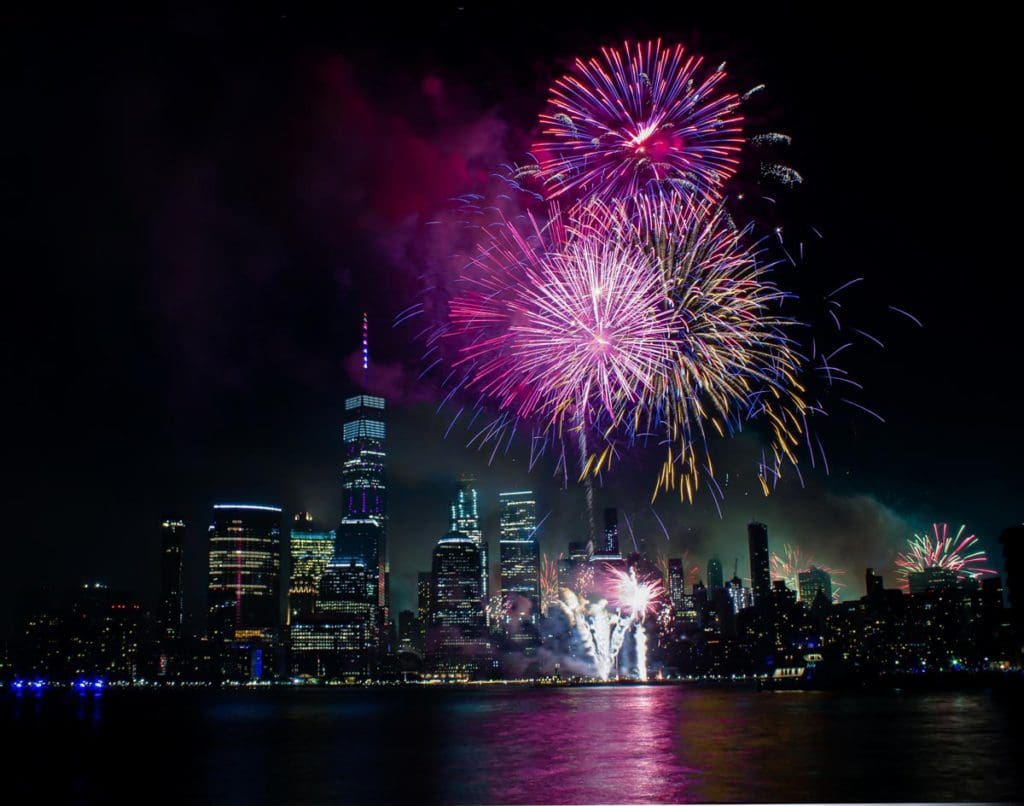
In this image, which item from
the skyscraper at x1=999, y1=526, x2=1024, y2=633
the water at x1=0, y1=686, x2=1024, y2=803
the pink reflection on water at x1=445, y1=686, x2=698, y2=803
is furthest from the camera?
the skyscraper at x1=999, y1=526, x2=1024, y2=633

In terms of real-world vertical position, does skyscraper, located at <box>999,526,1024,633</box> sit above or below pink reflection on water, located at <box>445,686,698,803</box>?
above

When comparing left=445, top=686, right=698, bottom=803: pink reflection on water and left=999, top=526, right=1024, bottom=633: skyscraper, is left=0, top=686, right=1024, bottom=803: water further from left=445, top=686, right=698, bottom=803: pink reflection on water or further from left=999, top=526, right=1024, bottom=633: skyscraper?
left=999, top=526, right=1024, bottom=633: skyscraper

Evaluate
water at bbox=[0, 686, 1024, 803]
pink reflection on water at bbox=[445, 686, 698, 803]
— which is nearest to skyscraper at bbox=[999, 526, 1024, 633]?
water at bbox=[0, 686, 1024, 803]

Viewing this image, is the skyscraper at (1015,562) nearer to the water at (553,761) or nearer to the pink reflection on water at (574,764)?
the water at (553,761)

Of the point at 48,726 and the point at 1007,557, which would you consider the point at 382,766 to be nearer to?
the point at 48,726

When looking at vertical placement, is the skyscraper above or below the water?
above

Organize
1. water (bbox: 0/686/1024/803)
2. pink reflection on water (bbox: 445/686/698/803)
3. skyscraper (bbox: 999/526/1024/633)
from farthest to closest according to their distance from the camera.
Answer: skyscraper (bbox: 999/526/1024/633) < water (bbox: 0/686/1024/803) < pink reflection on water (bbox: 445/686/698/803)

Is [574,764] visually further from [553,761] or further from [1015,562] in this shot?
[1015,562]

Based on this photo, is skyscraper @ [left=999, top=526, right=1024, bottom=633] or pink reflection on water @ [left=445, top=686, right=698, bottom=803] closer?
→ pink reflection on water @ [left=445, top=686, right=698, bottom=803]
